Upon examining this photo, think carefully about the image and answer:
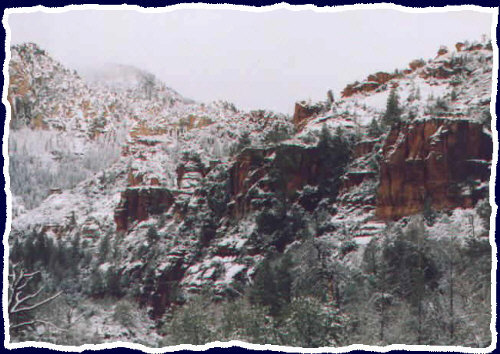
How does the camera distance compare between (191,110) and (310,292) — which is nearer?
(310,292)

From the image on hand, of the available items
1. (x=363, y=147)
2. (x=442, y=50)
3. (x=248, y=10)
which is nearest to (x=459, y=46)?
(x=442, y=50)

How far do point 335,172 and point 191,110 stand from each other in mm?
1740

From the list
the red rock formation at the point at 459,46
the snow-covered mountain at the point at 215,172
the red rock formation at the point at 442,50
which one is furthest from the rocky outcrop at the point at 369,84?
the red rock formation at the point at 459,46

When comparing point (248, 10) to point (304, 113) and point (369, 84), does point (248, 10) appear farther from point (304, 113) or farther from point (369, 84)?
point (369, 84)

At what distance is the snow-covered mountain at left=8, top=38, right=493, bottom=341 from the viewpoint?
26.7 feet

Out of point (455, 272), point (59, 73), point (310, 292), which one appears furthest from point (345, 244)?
point (59, 73)

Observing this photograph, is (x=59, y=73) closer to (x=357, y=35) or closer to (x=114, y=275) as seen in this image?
(x=114, y=275)

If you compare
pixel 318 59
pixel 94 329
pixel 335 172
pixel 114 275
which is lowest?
pixel 94 329

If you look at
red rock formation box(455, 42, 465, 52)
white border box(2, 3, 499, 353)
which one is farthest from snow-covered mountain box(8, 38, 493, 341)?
white border box(2, 3, 499, 353)

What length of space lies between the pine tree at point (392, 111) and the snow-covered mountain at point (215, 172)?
0.14ft

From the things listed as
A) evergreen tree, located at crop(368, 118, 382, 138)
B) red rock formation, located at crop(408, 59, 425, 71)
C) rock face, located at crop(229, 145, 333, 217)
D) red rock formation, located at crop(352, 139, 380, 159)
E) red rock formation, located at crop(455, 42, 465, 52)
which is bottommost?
rock face, located at crop(229, 145, 333, 217)

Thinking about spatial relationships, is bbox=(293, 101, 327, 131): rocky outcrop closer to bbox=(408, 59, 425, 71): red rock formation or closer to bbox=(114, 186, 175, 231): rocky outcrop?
bbox=(408, 59, 425, 71): red rock formation

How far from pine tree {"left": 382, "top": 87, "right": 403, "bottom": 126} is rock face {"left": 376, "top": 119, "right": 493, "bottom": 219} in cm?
10

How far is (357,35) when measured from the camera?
8.27 m
